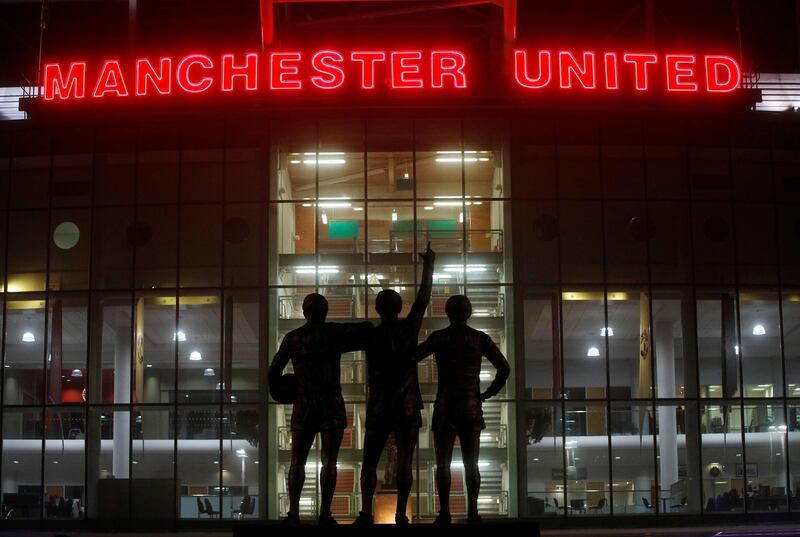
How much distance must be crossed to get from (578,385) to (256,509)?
8240 millimetres

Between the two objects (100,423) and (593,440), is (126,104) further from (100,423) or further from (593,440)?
(593,440)

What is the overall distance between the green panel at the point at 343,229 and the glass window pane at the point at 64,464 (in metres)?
7.52

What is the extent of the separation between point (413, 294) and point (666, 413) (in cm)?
678

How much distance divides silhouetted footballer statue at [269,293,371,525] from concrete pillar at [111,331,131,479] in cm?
1617

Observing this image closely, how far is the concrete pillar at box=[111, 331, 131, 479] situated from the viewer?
2970 centimetres

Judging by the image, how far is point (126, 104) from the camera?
3083 centimetres

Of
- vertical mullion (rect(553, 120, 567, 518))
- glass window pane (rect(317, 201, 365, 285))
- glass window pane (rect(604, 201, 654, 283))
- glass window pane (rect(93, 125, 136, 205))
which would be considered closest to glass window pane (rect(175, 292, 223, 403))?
glass window pane (rect(317, 201, 365, 285))

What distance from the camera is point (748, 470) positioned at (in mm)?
29750

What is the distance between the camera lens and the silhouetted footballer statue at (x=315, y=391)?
14.4m

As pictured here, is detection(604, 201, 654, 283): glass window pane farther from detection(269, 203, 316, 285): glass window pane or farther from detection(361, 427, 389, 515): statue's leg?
detection(361, 427, 389, 515): statue's leg

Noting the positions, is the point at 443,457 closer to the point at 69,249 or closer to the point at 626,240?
the point at 626,240

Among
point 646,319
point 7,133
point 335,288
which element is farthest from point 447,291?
point 7,133

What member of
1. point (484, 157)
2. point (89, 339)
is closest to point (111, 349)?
point (89, 339)

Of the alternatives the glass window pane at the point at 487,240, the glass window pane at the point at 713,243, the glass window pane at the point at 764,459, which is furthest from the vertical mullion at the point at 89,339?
the glass window pane at the point at 764,459
